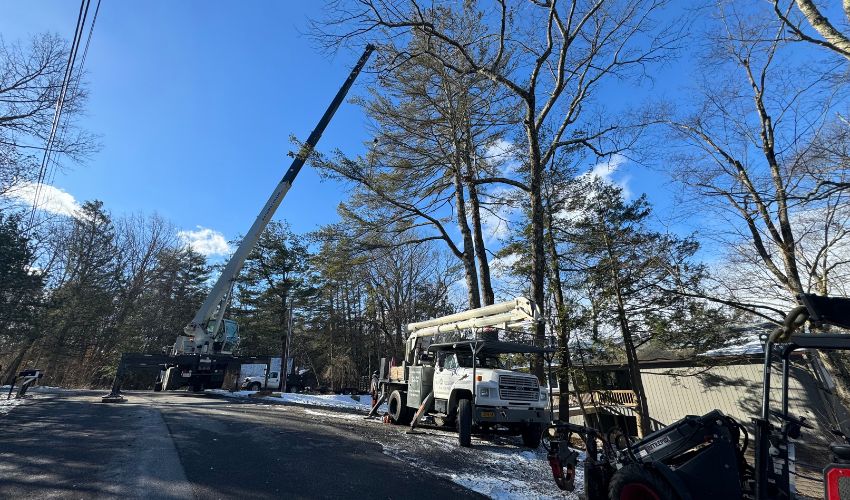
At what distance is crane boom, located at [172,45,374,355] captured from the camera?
771 inches

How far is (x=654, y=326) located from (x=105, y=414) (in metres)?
15.9

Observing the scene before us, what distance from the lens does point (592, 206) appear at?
48.5 ft

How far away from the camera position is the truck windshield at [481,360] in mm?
10156

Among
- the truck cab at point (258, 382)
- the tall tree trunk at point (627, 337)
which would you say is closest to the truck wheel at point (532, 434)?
the tall tree trunk at point (627, 337)

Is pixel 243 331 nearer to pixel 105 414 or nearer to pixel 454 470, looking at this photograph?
pixel 105 414

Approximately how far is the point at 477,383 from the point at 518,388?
93 cm

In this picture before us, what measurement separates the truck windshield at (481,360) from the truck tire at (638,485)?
6.26m

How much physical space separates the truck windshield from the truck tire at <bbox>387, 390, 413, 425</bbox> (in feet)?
8.76

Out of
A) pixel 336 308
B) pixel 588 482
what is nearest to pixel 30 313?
pixel 336 308

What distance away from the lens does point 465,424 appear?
28.2 ft

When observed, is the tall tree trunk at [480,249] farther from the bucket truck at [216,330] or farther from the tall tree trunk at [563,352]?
the bucket truck at [216,330]

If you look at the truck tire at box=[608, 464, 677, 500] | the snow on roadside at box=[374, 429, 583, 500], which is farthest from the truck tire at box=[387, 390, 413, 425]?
the truck tire at box=[608, 464, 677, 500]

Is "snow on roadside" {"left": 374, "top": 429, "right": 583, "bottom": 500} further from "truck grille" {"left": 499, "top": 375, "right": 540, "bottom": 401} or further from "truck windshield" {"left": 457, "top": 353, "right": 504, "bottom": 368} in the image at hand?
"truck windshield" {"left": 457, "top": 353, "right": 504, "bottom": 368}

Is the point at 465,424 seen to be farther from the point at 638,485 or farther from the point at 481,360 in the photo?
the point at 638,485
